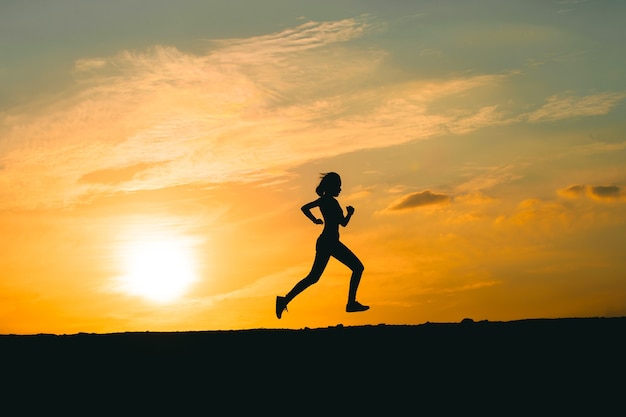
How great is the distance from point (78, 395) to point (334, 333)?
3.52m

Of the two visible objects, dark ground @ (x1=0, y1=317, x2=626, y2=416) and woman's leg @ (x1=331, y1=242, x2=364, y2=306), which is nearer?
dark ground @ (x1=0, y1=317, x2=626, y2=416)

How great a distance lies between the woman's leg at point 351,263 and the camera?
14.4 metres

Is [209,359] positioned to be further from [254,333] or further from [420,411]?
[420,411]

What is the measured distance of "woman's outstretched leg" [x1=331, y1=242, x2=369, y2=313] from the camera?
Answer: 14.4 metres

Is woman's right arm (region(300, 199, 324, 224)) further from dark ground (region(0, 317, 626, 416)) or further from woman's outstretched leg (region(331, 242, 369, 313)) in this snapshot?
dark ground (region(0, 317, 626, 416))

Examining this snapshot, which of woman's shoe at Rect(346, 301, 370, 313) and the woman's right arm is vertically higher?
the woman's right arm

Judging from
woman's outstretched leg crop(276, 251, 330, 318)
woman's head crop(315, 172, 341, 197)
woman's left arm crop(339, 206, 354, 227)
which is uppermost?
woman's head crop(315, 172, 341, 197)

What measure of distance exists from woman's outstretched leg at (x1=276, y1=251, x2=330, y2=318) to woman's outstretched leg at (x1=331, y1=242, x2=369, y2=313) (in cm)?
20

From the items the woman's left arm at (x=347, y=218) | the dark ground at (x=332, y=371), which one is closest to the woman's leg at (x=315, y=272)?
the woman's left arm at (x=347, y=218)

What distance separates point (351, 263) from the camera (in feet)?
47.4

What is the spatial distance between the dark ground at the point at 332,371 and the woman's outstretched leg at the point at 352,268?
198 cm

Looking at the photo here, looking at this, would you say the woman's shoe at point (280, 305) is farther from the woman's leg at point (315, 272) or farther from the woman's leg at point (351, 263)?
the woman's leg at point (351, 263)

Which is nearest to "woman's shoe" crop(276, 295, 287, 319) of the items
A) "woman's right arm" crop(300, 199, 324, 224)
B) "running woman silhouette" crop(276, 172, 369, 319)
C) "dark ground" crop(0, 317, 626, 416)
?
"running woman silhouette" crop(276, 172, 369, 319)

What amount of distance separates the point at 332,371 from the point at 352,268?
428 cm
